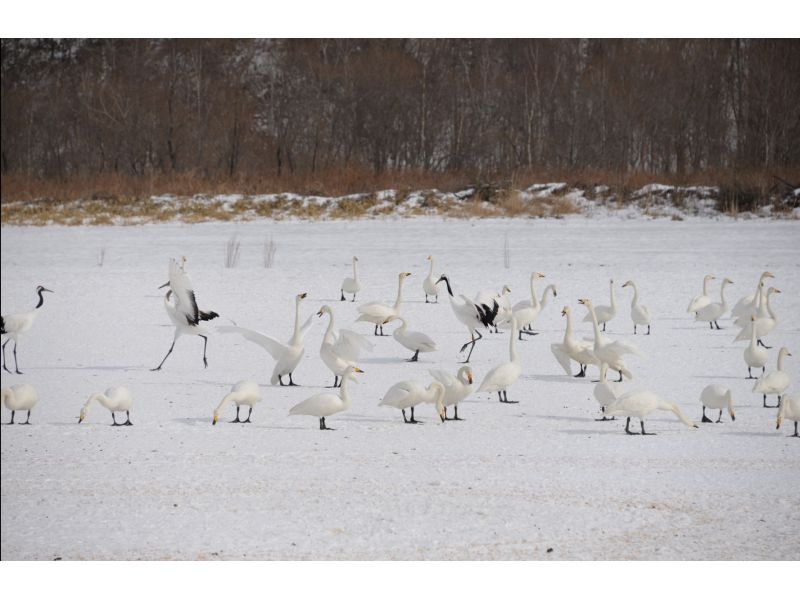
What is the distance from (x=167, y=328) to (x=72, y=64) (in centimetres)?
269

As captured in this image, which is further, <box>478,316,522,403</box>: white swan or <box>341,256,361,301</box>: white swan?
<box>341,256,361,301</box>: white swan

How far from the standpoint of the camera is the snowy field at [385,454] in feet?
13.9

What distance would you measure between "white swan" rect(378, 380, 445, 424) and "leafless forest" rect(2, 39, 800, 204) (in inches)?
70.1

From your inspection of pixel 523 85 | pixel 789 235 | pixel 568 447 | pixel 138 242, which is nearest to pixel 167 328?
pixel 138 242

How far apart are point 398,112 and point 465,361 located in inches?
71.4

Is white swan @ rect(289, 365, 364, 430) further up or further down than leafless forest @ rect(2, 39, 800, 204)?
further down

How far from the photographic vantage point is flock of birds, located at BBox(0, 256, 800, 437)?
5.15 metres

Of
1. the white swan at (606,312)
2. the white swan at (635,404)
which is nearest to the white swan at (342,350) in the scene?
the white swan at (635,404)

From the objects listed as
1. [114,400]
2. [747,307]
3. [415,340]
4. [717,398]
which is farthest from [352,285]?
[717,398]

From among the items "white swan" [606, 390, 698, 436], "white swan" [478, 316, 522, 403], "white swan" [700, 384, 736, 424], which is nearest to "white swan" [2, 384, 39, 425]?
"white swan" [478, 316, 522, 403]

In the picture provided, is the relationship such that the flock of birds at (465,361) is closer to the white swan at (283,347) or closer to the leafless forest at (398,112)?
the white swan at (283,347)

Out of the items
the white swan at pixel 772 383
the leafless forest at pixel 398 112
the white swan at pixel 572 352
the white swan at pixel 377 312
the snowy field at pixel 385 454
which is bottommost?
the snowy field at pixel 385 454

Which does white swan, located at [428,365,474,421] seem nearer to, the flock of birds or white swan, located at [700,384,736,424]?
the flock of birds

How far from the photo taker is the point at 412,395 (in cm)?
521
